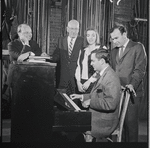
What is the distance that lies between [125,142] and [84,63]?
140 cm

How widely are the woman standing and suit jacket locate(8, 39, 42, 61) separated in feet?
2.21

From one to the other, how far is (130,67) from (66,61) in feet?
A: 3.32

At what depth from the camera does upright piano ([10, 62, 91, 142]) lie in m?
3.13

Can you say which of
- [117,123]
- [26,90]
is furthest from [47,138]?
[117,123]

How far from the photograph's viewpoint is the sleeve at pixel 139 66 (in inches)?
158

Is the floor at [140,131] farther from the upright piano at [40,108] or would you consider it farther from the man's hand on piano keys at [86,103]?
the man's hand on piano keys at [86,103]

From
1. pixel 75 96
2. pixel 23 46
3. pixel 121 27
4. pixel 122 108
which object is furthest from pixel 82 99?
pixel 121 27

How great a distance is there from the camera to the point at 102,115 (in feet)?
11.6

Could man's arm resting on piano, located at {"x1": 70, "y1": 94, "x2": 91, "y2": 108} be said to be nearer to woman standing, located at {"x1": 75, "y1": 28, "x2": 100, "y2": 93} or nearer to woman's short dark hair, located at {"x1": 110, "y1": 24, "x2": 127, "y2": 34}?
woman standing, located at {"x1": 75, "y1": 28, "x2": 100, "y2": 93}

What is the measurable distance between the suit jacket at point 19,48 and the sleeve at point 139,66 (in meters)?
1.52

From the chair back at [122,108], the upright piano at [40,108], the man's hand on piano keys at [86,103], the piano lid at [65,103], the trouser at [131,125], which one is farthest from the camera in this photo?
the trouser at [131,125]

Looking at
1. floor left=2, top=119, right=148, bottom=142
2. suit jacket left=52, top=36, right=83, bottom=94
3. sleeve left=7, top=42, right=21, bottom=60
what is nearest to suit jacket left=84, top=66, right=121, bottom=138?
suit jacket left=52, top=36, right=83, bottom=94

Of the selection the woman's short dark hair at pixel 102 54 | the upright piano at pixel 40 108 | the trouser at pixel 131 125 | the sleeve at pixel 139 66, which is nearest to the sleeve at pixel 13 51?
the upright piano at pixel 40 108

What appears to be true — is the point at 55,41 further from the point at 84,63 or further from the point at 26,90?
the point at 26,90
